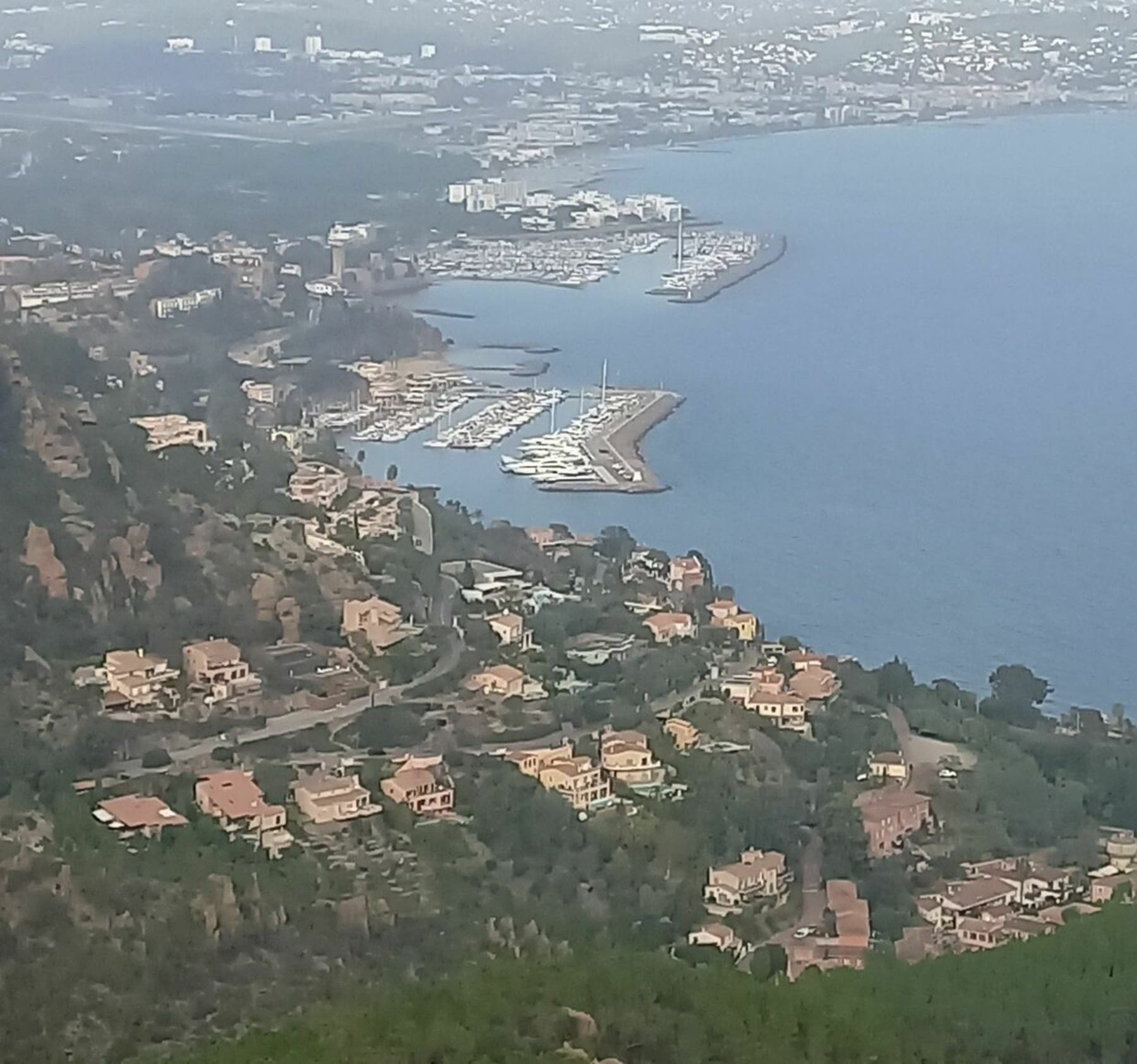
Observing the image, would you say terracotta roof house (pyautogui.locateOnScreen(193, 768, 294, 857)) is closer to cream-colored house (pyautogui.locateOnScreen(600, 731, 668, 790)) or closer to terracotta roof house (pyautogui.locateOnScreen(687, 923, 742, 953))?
terracotta roof house (pyautogui.locateOnScreen(687, 923, 742, 953))

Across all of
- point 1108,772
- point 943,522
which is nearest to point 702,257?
point 943,522

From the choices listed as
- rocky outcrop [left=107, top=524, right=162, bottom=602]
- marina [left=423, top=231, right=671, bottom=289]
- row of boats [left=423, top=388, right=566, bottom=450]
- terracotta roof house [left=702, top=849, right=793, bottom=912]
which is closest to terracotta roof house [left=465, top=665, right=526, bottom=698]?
rocky outcrop [left=107, top=524, right=162, bottom=602]

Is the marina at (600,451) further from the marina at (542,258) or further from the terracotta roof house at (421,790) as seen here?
the terracotta roof house at (421,790)

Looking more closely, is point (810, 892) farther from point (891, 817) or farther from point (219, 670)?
point (219, 670)

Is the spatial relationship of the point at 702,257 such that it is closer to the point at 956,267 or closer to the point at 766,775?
the point at 956,267

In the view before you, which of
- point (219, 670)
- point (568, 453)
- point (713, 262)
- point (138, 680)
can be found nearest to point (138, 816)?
point (138, 680)

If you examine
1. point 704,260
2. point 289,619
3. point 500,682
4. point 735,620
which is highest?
point 289,619

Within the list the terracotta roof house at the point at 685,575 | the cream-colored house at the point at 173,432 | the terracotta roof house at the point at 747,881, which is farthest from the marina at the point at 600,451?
the terracotta roof house at the point at 747,881
